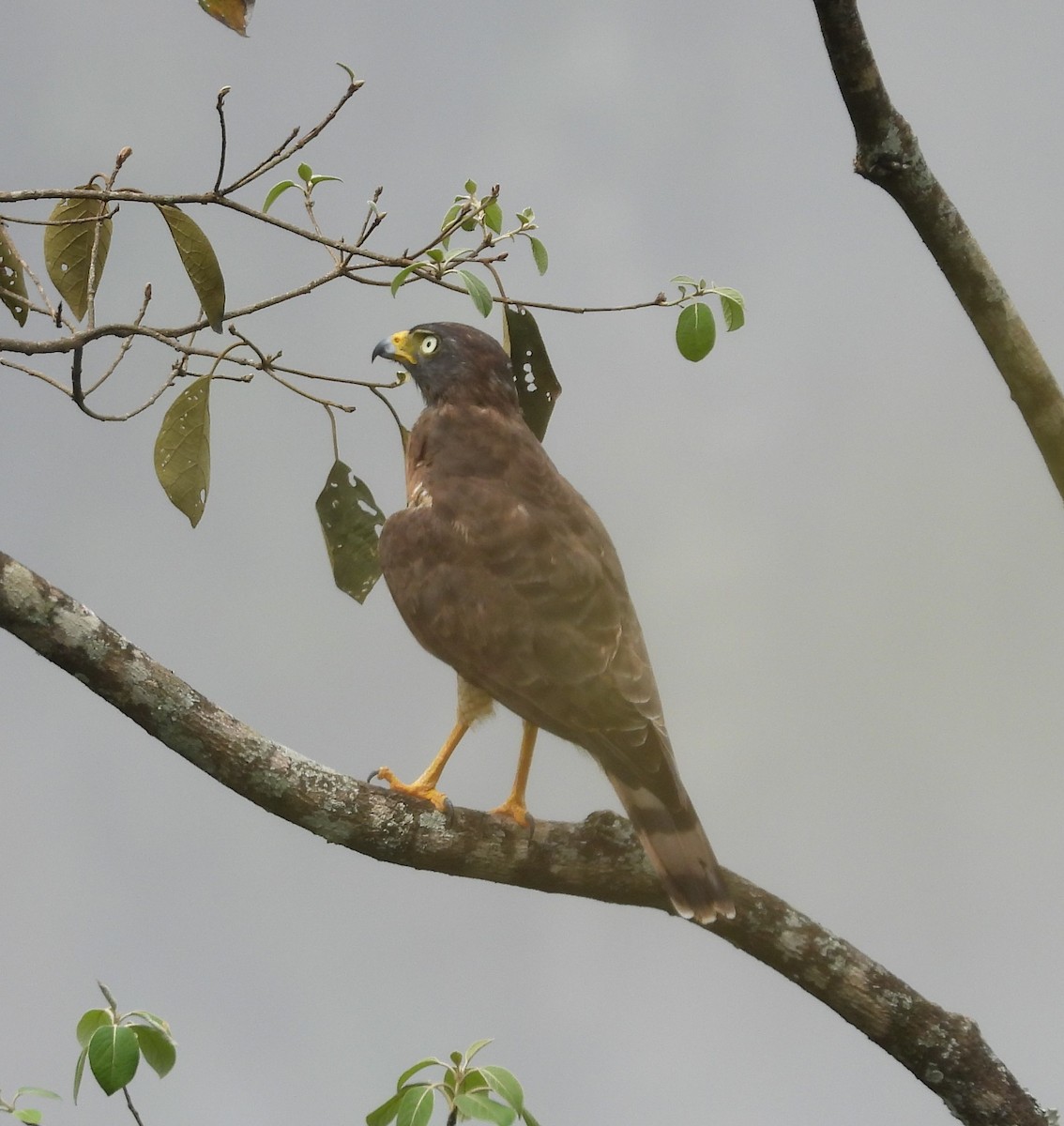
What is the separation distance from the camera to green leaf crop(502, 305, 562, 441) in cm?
358

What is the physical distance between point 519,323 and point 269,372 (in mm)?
648

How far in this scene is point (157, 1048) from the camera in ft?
9.68

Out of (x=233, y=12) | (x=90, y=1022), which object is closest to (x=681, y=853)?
(x=90, y=1022)

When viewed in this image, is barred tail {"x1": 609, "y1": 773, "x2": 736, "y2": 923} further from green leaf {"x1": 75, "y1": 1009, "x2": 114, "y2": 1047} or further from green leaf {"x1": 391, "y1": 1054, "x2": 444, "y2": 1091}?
green leaf {"x1": 75, "y1": 1009, "x2": 114, "y2": 1047}

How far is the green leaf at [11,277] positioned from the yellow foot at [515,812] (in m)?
1.64

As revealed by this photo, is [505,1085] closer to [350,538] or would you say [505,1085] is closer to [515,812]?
[515,812]

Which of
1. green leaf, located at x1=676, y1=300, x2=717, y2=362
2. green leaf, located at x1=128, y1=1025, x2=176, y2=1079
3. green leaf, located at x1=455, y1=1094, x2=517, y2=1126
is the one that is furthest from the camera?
green leaf, located at x1=676, y1=300, x2=717, y2=362

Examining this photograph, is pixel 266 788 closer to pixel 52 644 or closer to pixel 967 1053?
pixel 52 644

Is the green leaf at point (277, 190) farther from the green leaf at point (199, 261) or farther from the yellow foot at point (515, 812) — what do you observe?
the yellow foot at point (515, 812)

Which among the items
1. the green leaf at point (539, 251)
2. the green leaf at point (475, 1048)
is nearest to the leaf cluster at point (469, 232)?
the green leaf at point (539, 251)

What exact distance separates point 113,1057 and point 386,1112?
0.56 m

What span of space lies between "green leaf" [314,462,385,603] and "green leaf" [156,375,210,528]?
0.32m

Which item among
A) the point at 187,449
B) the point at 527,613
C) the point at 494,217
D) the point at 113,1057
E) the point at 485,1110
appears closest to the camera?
the point at 485,1110

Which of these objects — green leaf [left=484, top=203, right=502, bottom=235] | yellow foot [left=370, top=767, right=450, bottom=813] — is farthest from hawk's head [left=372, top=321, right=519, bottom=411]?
yellow foot [left=370, top=767, right=450, bottom=813]
